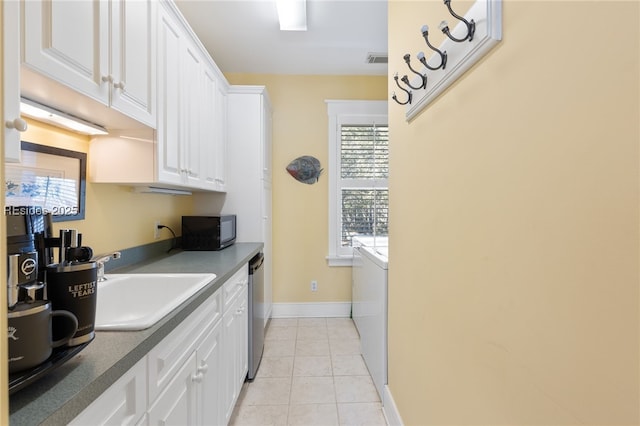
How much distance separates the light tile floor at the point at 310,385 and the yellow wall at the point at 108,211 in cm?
125

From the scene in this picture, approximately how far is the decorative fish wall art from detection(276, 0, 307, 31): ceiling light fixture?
1.32 m

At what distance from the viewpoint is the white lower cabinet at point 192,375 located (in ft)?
2.54

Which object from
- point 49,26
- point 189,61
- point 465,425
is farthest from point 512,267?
point 189,61

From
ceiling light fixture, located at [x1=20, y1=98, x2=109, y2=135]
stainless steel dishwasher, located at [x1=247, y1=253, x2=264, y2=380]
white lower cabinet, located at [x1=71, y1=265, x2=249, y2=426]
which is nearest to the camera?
white lower cabinet, located at [x1=71, y1=265, x2=249, y2=426]

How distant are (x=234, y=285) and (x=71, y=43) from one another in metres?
1.31

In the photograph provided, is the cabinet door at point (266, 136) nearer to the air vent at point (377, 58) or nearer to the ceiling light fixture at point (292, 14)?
the ceiling light fixture at point (292, 14)

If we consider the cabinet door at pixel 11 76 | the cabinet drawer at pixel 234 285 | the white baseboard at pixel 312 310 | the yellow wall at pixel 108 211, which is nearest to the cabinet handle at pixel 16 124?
the cabinet door at pixel 11 76

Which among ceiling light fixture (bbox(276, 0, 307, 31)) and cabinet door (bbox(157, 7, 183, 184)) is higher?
ceiling light fixture (bbox(276, 0, 307, 31))

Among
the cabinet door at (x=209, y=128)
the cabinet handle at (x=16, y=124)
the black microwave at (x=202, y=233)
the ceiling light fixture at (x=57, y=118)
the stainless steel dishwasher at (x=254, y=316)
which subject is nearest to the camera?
the cabinet handle at (x=16, y=124)

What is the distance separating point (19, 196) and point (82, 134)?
48 centimetres

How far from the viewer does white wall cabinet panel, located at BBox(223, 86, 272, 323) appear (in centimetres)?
289

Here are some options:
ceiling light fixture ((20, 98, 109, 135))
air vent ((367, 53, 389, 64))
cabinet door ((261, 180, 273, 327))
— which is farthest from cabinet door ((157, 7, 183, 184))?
air vent ((367, 53, 389, 64))

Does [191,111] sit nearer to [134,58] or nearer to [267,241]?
[134,58]

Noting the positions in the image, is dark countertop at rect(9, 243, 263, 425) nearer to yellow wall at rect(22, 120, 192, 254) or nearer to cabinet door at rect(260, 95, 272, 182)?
yellow wall at rect(22, 120, 192, 254)
